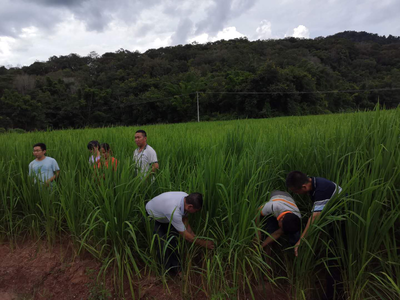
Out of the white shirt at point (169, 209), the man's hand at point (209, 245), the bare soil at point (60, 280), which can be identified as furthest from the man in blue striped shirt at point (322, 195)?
the white shirt at point (169, 209)

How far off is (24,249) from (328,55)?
54934 millimetres

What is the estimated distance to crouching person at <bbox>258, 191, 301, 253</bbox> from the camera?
1.93m

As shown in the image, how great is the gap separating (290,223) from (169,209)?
3.30 feet

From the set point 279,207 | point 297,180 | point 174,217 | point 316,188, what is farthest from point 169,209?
point 316,188

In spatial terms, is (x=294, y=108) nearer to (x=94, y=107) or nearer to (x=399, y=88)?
(x=399, y=88)

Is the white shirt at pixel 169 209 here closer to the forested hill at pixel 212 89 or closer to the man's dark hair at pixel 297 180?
the man's dark hair at pixel 297 180

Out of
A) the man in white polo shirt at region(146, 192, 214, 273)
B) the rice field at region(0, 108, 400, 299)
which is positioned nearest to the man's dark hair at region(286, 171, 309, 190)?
the rice field at region(0, 108, 400, 299)

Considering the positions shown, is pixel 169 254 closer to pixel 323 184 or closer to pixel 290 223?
pixel 290 223

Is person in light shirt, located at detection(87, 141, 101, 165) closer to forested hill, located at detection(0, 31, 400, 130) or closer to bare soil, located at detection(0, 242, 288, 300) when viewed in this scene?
bare soil, located at detection(0, 242, 288, 300)

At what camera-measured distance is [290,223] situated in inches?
75.7

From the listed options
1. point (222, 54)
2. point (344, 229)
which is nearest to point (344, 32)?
point (222, 54)

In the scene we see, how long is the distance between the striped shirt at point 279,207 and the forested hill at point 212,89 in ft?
80.7

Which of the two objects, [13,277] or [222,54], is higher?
[222,54]

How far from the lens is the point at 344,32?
80.1m
